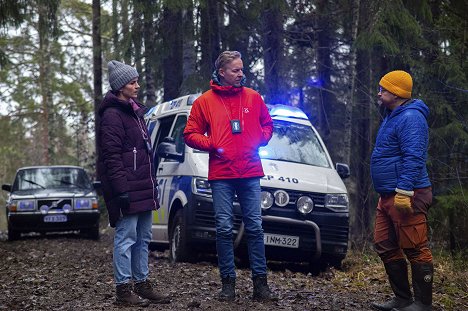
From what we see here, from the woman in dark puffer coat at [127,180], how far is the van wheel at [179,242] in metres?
2.75

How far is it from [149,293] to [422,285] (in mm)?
2347

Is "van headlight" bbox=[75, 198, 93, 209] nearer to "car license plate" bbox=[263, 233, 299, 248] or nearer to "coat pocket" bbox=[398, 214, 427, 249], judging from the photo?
"car license plate" bbox=[263, 233, 299, 248]

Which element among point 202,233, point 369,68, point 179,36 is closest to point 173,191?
point 202,233

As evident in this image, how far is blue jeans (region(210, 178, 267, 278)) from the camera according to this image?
6.76m

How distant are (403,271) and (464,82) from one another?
7634 millimetres

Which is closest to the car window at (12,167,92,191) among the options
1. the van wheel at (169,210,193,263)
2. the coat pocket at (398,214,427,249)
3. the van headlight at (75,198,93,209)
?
the van headlight at (75,198,93,209)

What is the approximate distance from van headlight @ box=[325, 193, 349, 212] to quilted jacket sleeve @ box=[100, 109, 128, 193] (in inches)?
152

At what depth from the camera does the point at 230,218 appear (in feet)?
22.4

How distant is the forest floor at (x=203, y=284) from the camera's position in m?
6.80

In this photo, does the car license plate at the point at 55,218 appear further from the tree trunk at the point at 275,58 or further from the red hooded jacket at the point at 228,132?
the red hooded jacket at the point at 228,132

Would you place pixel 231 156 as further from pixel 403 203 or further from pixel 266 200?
pixel 266 200

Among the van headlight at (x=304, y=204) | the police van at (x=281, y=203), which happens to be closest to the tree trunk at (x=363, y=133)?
the police van at (x=281, y=203)

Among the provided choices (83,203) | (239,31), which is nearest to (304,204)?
(83,203)

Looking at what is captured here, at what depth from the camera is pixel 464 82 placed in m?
13.4
